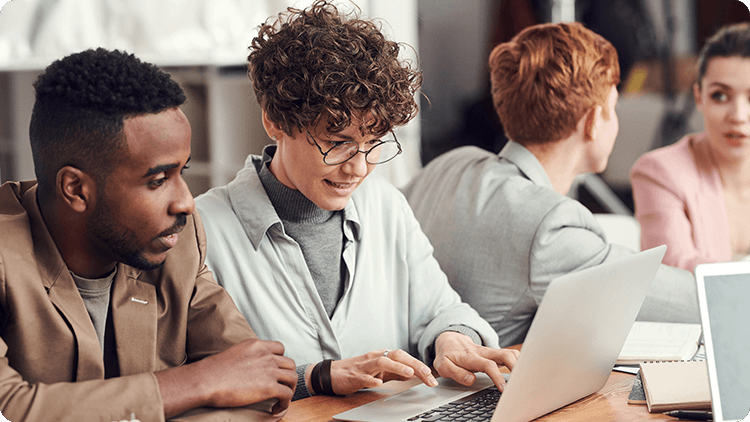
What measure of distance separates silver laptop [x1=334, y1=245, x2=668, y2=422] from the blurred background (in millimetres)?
2026

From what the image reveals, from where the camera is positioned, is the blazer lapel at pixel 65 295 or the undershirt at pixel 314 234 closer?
the blazer lapel at pixel 65 295

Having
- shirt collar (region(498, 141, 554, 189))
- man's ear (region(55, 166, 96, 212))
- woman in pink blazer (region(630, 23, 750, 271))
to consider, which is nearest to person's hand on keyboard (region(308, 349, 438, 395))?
man's ear (region(55, 166, 96, 212))

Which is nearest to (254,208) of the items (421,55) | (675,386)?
(675,386)

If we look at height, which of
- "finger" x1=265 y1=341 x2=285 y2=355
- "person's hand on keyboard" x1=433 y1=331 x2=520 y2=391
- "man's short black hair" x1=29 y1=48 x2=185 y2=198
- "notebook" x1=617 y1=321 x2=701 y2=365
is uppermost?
"man's short black hair" x1=29 y1=48 x2=185 y2=198

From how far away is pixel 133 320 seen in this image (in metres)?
0.91

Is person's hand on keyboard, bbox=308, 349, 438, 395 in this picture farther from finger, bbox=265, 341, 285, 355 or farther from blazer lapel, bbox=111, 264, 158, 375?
blazer lapel, bbox=111, 264, 158, 375

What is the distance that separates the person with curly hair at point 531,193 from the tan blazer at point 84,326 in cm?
66

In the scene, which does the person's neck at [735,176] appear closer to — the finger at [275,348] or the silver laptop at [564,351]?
the silver laptop at [564,351]

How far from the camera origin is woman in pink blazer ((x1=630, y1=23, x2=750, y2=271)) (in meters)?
1.92

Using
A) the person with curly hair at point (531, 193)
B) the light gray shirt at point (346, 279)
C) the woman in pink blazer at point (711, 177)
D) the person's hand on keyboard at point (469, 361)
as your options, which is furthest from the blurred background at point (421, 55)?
the person's hand on keyboard at point (469, 361)

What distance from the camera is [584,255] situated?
1.44 metres

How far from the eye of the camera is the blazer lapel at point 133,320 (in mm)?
904

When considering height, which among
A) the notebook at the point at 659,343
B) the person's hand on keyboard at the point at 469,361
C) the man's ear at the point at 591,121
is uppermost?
the man's ear at the point at 591,121

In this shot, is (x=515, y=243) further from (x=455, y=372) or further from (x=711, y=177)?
(x=711, y=177)
